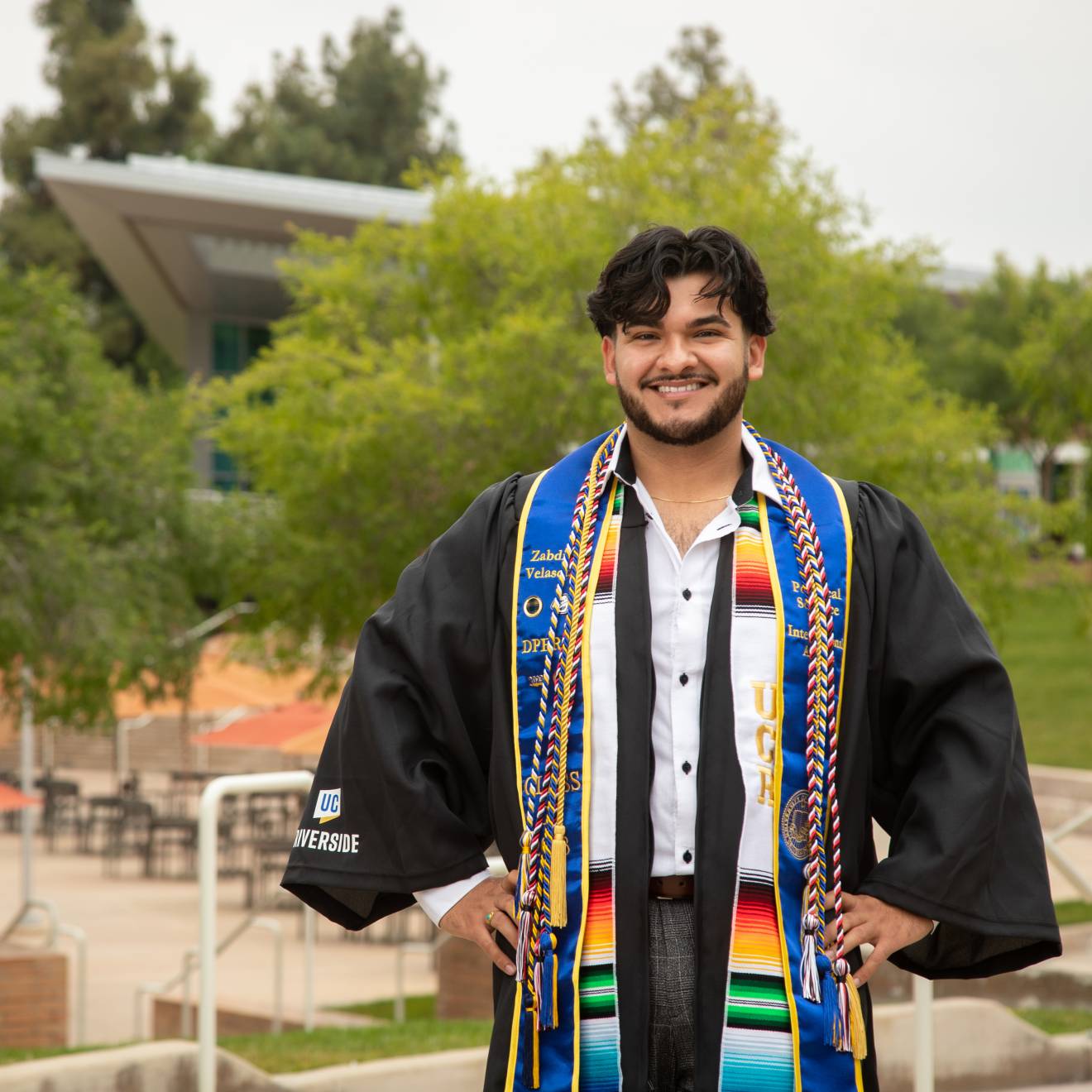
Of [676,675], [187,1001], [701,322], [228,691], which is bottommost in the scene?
[187,1001]

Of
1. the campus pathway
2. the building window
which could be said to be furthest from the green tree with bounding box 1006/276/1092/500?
the building window

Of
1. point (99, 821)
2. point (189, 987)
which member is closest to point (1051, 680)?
point (99, 821)

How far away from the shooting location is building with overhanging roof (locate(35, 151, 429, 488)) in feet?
105

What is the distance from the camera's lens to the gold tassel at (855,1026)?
2.72m

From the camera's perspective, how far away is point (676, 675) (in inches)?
110

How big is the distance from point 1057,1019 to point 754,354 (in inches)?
224

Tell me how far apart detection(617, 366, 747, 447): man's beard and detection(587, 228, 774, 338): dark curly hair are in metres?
0.12

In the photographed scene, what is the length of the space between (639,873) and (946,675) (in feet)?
1.98

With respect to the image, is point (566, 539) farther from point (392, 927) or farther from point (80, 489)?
point (392, 927)

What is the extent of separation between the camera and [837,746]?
2.80 m

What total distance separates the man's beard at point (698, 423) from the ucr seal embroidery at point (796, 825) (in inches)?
24.7

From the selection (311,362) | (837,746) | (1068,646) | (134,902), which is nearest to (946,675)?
(837,746)

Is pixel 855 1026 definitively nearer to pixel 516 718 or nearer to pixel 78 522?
pixel 516 718

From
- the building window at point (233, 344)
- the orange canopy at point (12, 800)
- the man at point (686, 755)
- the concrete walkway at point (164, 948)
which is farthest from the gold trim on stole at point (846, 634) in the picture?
the building window at point (233, 344)
